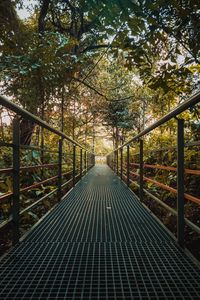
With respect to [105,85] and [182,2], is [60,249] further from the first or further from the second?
[105,85]

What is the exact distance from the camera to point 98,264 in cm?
150

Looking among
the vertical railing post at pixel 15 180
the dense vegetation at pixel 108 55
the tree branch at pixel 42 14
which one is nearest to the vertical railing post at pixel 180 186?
the dense vegetation at pixel 108 55

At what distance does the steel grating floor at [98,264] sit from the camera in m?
1.21

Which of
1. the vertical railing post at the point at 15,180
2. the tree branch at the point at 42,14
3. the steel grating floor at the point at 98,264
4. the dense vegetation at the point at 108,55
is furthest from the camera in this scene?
the tree branch at the point at 42,14

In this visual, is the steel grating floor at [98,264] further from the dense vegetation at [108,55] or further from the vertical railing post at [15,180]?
the dense vegetation at [108,55]

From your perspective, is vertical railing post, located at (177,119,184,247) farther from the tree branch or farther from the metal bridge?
the tree branch

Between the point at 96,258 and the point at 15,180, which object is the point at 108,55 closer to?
the point at 15,180

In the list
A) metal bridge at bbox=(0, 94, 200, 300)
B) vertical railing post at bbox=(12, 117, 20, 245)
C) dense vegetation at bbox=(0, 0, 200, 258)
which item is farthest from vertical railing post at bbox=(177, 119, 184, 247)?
vertical railing post at bbox=(12, 117, 20, 245)

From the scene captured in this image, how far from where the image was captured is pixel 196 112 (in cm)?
236

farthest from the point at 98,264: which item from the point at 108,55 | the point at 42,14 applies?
the point at 42,14

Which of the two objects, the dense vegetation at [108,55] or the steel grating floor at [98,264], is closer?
the steel grating floor at [98,264]

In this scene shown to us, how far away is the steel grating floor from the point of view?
1211 mm

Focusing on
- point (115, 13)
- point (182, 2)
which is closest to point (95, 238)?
point (115, 13)

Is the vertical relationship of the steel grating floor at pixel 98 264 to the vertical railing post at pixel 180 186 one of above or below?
below
